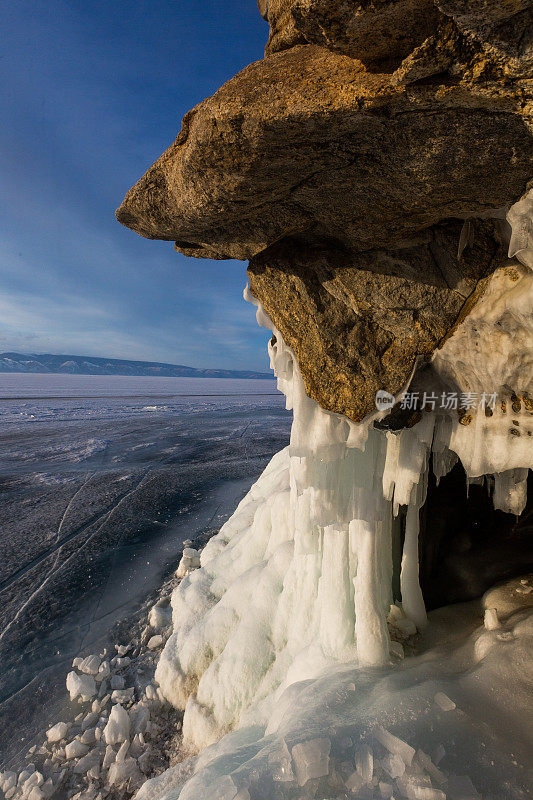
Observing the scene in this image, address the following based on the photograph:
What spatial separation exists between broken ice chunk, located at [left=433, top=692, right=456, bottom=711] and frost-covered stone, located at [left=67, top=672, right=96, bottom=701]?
4705 millimetres

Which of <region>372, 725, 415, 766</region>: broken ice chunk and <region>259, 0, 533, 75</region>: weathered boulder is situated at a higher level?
<region>259, 0, 533, 75</region>: weathered boulder

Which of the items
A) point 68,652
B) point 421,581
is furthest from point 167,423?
point 421,581

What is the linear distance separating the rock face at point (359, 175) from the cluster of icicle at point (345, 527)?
0.29 metres

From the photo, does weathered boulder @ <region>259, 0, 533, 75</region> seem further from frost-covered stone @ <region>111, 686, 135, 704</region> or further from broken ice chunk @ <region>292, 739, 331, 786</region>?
frost-covered stone @ <region>111, 686, 135, 704</region>

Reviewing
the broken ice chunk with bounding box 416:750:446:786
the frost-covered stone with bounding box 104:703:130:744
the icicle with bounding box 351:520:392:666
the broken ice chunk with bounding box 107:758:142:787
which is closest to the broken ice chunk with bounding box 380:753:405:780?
the broken ice chunk with bounding box 416:750:446:786

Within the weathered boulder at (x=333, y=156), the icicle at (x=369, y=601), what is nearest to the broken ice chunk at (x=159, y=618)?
the icicle at (x=369, y=601)

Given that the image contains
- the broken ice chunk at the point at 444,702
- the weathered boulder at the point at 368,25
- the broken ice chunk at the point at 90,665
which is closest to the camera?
the weathered boulder at the point at 368,25

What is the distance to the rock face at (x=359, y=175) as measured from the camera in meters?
1.45

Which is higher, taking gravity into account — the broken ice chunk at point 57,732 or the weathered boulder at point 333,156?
the weathered boulder at point 333,156

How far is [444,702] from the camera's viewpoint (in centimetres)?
256

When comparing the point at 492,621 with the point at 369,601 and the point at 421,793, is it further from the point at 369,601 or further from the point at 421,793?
the point at 421,793

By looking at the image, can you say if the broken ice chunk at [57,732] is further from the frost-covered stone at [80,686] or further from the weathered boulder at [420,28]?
the weathered boulder at [420,28]

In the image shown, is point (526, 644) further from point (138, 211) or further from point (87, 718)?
point (87, 718)

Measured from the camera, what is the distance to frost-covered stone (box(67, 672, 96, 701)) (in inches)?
193
